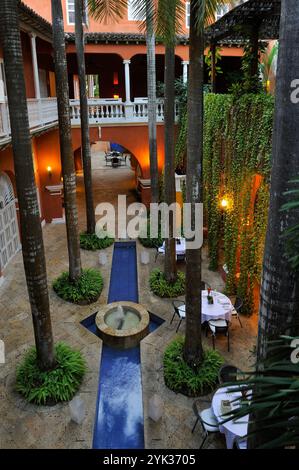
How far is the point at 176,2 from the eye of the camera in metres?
6.26

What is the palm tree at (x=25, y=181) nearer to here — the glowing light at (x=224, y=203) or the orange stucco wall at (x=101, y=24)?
the glowing light at (x=224, y=203)

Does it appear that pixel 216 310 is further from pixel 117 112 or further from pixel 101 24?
pixel 101 24

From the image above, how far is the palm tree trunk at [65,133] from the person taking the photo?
9883 mm

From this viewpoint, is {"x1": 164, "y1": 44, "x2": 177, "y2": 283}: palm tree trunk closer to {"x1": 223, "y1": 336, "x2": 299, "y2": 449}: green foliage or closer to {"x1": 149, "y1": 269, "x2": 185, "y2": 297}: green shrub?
{"x1": 149, "y1": 269, "x2": 185, "y2": 297}: green shrub

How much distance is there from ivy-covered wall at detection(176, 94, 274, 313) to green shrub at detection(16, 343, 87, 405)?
5.07m

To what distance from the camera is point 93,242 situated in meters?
15.9

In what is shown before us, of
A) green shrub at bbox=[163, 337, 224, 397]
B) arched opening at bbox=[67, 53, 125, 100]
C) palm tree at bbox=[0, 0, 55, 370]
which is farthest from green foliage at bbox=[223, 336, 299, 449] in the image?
arched opening at bbox=[67, 53, 125, 100]

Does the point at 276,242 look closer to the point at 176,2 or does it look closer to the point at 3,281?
the point at 176,2

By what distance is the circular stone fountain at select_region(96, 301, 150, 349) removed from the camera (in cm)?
991

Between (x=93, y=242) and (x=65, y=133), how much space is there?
6223 millimetres

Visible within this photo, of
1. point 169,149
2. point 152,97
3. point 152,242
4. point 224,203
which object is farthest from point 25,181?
point 152,242

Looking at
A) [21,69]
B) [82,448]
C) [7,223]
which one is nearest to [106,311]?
[82,448]

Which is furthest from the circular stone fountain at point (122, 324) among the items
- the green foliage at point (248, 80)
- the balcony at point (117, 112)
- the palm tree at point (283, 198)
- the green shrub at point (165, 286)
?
the balcony at point (117, 112)

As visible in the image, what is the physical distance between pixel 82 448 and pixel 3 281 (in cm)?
741
